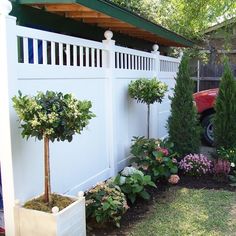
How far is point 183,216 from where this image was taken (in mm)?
4164

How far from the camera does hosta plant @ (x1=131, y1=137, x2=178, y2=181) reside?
5.19 meters

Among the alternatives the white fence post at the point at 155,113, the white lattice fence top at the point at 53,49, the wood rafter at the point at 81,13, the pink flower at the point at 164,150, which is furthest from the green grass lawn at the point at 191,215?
the wood rafter at the point at 81,13

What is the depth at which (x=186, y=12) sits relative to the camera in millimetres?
12391

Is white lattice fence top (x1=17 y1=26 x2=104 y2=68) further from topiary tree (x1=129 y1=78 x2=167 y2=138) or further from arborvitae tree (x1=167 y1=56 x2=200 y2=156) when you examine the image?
arborvitae tree (x1=167 y1=56 x2=200 y2=156)

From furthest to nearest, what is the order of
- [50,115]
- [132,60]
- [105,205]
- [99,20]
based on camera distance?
[132,60]
[99,20]
[105,205]
[50,115]

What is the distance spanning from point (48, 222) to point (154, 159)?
2.55 metres

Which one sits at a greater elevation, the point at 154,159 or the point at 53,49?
the point at 53,49

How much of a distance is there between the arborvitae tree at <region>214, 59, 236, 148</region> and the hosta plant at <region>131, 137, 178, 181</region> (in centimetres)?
108

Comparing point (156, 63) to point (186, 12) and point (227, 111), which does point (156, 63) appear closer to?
point (227, 111)

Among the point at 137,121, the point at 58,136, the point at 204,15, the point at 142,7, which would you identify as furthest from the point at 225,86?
the point at 142,7

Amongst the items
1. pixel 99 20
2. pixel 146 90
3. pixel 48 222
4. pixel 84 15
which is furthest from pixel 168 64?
pixel 48 222

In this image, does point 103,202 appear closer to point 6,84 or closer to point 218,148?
point 6,84

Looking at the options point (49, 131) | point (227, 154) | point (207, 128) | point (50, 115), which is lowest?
point (227, 154)

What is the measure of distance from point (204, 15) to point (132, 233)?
10316 mm
